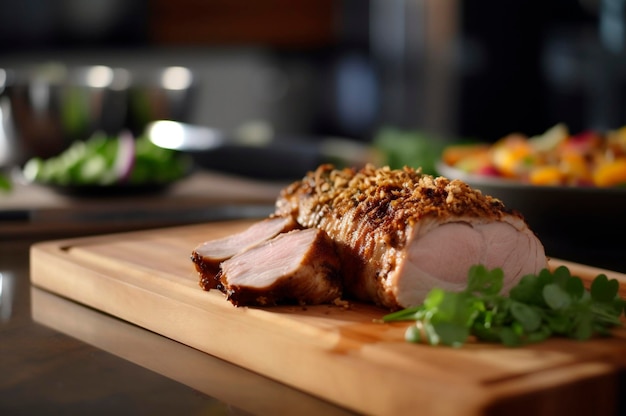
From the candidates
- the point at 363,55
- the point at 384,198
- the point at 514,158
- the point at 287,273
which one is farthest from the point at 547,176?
the point at 363,55

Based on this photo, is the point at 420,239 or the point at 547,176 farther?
the point at 547,176

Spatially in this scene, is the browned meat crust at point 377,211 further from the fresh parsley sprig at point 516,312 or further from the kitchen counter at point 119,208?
the kitchen counter at point 119,208

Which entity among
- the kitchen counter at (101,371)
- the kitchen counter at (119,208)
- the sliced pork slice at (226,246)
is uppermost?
the sliced pork slice at (226,246)

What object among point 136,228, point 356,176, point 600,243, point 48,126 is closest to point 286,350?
point 356,176

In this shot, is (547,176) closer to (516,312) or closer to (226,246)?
(226,246)

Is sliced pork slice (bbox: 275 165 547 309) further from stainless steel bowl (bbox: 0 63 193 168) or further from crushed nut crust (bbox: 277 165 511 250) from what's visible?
stainless steel bowl (bbox: 0 63 193 168)

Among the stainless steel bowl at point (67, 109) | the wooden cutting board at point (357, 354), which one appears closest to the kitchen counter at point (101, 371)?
the wooden cutting board at point (357, 354)

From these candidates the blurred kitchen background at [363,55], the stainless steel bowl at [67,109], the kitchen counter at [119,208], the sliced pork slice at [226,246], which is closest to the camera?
the sliced pork slice at [226,246]
